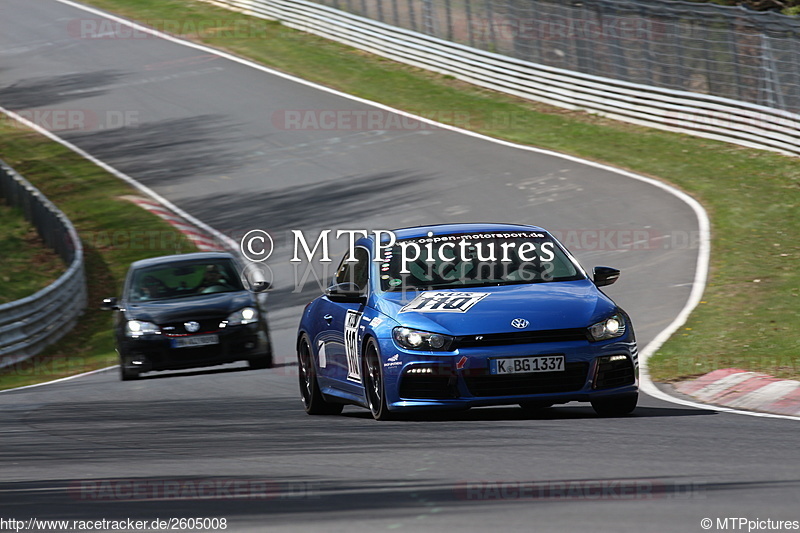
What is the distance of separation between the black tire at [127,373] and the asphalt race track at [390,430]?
0.54 feet

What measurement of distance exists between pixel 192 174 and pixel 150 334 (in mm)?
16086

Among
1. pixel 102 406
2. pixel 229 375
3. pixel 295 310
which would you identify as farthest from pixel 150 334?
pixel 295 310

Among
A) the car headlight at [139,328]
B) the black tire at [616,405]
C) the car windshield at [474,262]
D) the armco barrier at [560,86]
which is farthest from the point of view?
the armco barrier at [560,86]

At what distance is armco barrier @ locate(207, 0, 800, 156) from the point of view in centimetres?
2912

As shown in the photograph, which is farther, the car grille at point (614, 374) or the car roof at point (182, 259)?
the car roof at point (182, 259)

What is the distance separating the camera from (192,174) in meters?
32.1

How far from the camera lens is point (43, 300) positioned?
21.3m

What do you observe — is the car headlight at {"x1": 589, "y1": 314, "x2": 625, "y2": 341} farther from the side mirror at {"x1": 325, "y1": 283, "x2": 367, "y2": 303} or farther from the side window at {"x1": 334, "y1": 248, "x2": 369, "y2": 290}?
the side window at {"x1": 334, "y1": 248, "x2": 369, "y2": 290}

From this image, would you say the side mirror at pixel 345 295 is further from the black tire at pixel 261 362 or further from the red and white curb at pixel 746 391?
the black tire at pixel 261 362

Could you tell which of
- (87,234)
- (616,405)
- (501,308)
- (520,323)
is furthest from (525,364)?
(87,234)

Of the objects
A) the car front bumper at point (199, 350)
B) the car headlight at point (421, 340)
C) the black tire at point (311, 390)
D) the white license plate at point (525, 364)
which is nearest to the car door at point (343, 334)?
the black tire at point (311, 390)

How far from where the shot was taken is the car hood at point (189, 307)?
54.0 ft

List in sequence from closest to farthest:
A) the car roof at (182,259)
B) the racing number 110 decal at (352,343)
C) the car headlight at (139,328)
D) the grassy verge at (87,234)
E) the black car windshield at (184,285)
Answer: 1. the racing number 110 decal at (352,343)
2. the car headlight at (139,328)
3. the black car windshield at (184,285)
4. the car roof at (182,259)
5. the grassy verge at (87,234)

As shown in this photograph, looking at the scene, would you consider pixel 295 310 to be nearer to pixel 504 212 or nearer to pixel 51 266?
pixel 504 212
